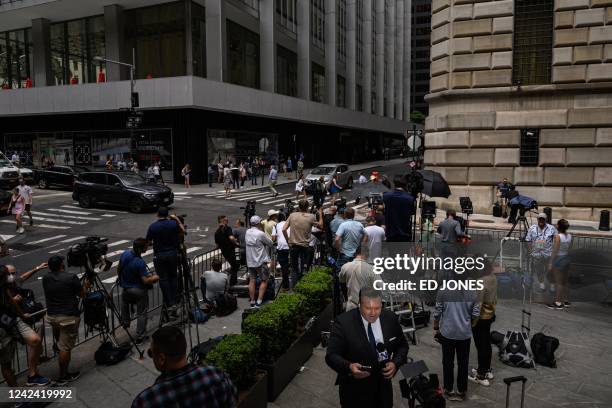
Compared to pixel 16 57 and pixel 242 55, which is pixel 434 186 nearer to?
pixel 242 55

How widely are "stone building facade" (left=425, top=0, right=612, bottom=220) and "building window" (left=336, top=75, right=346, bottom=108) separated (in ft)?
138

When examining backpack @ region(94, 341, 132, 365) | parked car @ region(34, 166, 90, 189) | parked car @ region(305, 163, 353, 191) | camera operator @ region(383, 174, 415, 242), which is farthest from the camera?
parked car @ region(34, 166, 90, 189)

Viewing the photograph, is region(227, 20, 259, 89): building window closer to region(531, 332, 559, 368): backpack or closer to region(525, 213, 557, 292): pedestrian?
region(525, 213, 557, 292): pedestrian

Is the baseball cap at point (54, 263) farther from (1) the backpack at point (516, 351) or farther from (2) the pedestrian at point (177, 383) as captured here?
(1) the backpack at point (516, 351)

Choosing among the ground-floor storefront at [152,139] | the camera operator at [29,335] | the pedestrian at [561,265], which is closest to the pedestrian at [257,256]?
the camera operator at [29,335]

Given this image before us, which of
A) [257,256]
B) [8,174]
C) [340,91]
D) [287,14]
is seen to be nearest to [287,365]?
[257,256]

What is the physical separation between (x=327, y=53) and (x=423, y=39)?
84143mm

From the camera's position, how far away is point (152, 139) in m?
37.8

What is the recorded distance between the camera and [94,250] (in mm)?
7734

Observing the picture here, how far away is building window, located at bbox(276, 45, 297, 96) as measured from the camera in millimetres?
47656

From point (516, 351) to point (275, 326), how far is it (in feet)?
12.3

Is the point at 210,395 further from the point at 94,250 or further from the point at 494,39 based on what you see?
the point at 494,39

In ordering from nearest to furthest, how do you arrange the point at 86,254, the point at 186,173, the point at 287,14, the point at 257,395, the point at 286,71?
the point at 257,395
the point at 86,254
the point at 186,173
the point at 287,14
the point at 286,71

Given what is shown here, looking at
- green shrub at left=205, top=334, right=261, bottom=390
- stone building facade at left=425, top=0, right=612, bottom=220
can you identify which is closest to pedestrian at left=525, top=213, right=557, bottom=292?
green shrub at left=205, top=334, right=261, bottom=390
